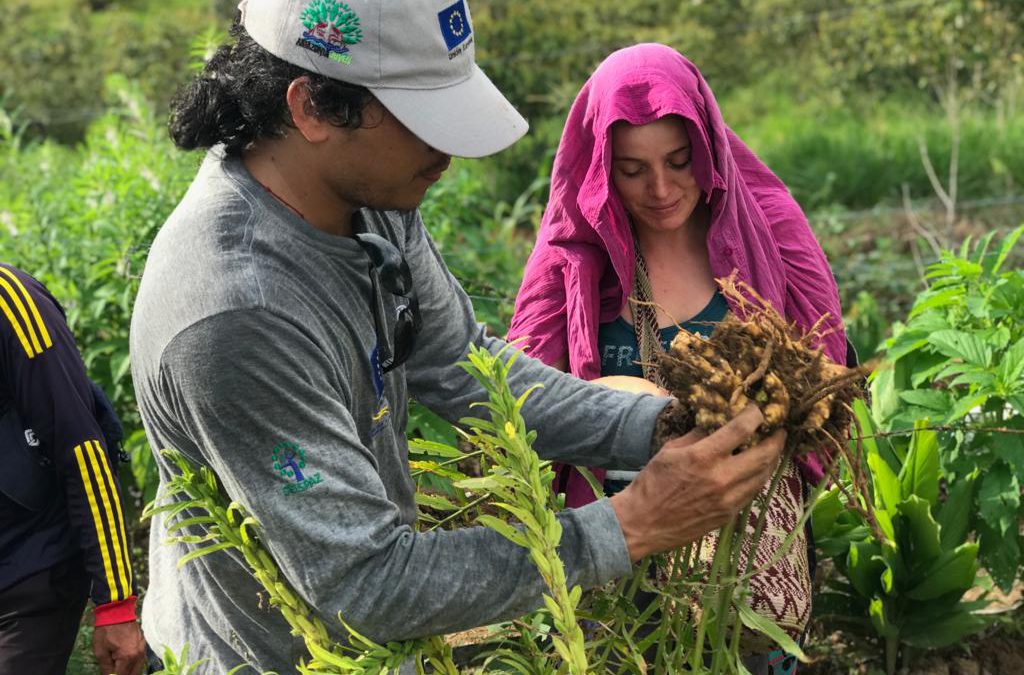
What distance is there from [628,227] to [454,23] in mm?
1147

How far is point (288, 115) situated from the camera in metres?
1.66

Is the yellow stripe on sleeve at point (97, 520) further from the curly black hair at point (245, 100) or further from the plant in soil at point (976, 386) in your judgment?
the plant in soil at point (976, 386)

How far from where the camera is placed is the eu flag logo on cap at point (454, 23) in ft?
5.33

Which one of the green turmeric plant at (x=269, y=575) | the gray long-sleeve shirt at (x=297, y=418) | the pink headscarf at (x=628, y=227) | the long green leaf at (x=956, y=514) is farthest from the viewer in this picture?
the long green leaf at (x=956, y=514)

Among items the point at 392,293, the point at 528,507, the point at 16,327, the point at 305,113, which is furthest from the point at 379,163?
the point at 16,327

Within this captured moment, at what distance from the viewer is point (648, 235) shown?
2799mm

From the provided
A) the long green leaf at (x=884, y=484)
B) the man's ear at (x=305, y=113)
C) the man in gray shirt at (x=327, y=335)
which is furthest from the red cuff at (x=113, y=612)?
the long green leaf at (x=884, y=484)

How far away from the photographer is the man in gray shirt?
4.96 ft

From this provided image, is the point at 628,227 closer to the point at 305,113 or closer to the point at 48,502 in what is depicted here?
the point at 305,113

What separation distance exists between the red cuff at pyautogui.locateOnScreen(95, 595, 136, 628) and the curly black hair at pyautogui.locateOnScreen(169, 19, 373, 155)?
1.11 m

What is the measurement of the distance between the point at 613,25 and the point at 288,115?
385 inches

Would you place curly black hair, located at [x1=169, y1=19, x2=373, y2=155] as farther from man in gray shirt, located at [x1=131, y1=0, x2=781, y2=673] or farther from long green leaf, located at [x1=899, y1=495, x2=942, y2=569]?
long green leaf, located at [x1=899, y1=495, x2=942, y2=569]

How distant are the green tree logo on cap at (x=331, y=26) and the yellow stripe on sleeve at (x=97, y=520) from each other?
1229 mm

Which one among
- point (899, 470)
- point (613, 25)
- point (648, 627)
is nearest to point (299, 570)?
point (648, 627)
